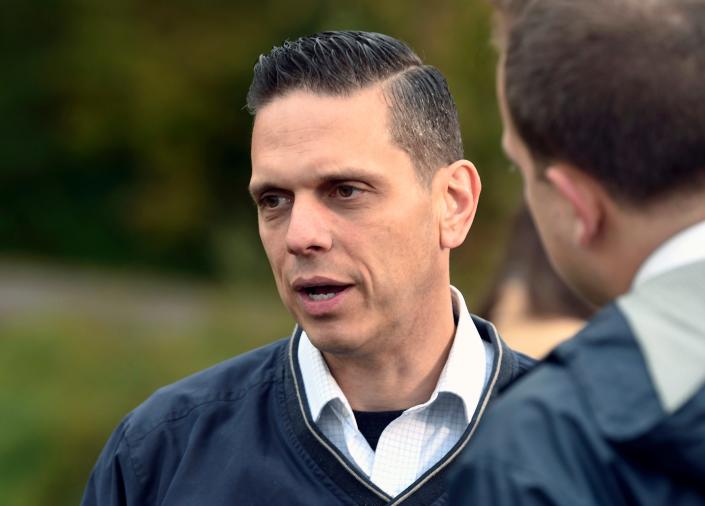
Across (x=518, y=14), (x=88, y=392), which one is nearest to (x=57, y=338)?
(x=88, y=392)

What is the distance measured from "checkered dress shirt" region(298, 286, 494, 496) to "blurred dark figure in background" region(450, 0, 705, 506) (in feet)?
2.57

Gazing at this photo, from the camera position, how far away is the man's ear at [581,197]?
1.76 meters

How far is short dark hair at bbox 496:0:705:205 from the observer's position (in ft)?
5.46

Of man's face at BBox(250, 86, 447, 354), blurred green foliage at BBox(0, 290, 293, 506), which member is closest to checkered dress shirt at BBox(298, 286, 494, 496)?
man's face at BBox(250, 86, 447, 354)

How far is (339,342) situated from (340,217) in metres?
0.27

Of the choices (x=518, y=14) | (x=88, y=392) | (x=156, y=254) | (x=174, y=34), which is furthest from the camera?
(x=156, y=254)

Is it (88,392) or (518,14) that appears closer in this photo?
(518,14)

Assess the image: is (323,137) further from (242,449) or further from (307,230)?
(242,449)

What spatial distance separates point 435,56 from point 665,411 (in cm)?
764

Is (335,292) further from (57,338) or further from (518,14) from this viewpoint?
(57,338)

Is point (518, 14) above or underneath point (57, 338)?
above

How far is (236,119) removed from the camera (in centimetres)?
1584

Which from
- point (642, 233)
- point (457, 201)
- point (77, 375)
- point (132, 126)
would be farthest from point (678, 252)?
point (132, 126)

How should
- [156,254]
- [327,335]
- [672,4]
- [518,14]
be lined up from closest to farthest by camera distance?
1. [672,4]
2. [518,14]
3. [327,335]
4. [156,254]
